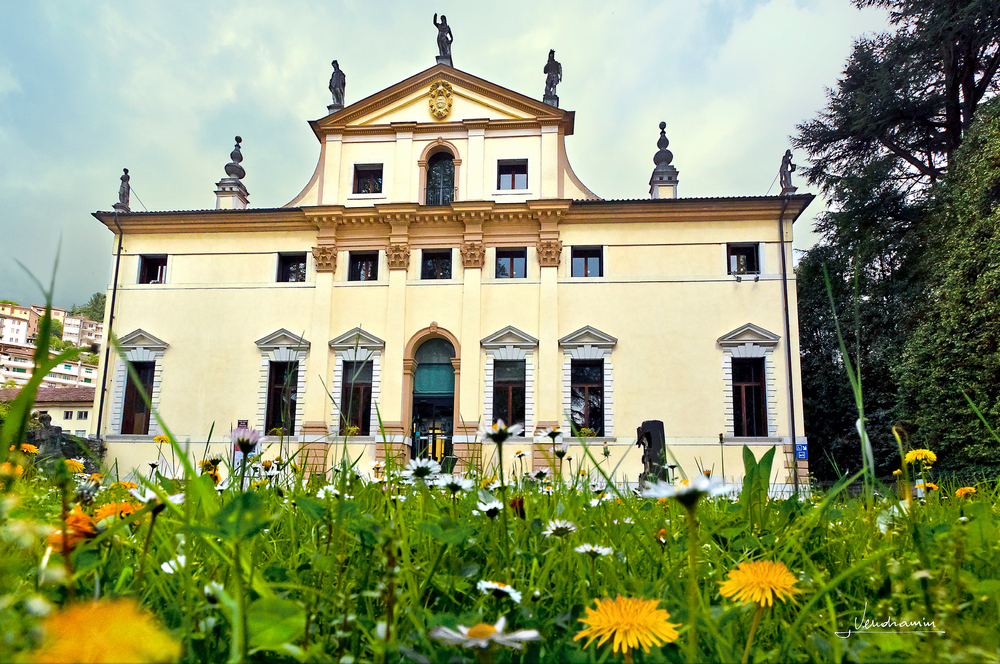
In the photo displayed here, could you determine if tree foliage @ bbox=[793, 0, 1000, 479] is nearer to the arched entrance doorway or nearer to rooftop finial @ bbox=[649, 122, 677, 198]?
rooftop finial @ bbox=[649, 122, 677, 198]

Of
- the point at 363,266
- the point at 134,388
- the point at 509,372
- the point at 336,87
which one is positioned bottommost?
the point at 134,388

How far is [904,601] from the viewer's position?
153cm

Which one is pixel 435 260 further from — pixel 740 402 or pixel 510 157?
pixel 740 402

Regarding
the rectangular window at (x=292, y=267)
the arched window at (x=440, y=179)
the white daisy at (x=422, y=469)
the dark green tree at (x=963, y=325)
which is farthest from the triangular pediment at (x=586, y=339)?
the white daisy at (x=422, y=469)

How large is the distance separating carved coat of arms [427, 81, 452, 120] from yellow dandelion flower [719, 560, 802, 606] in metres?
20.8

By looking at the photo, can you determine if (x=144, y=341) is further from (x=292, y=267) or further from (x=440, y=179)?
(x=440, y=179)

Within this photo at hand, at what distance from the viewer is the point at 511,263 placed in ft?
64.5

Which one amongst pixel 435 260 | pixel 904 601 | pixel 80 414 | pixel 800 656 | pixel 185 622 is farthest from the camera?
pixel 80 414

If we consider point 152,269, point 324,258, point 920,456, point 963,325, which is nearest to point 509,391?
point 324,258

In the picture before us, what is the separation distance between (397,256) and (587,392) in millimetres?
7200

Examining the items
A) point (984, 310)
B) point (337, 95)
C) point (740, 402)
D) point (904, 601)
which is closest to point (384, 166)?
point (337, 95)

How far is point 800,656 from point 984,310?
17.8 metres

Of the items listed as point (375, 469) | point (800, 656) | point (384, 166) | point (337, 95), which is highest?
point (337, 95)

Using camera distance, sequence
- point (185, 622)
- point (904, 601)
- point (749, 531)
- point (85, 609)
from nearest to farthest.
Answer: point (85, 609) → point (185, 622) → point (904, 601) → point (749, 531)
